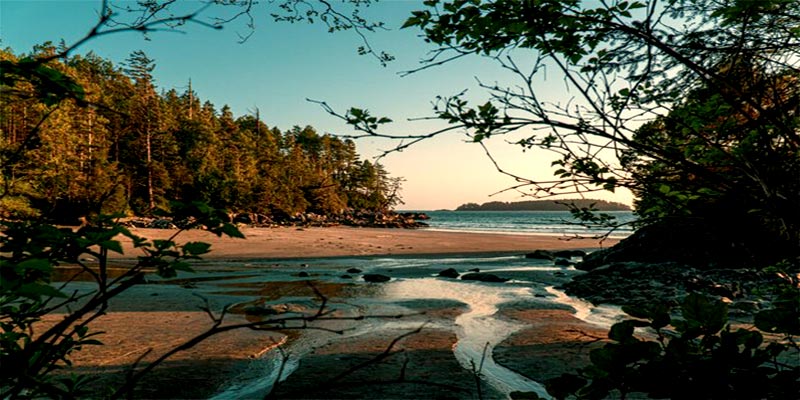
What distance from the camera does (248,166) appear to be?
162 feet

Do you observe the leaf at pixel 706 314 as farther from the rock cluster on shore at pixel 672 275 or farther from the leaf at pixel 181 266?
the rock cluster on shore at pixel 672 275

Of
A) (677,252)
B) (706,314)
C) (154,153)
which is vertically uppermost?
(154,153)

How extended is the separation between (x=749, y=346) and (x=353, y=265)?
1616 centimetres

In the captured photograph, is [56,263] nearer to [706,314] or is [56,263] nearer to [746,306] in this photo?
[706,314]

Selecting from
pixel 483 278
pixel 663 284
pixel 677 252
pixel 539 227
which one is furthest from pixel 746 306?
pixel 539 227

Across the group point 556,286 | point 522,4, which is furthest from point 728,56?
point 556,286

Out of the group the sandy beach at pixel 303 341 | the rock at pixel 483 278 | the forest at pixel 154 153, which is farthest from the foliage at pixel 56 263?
the forest at pixel 154 153

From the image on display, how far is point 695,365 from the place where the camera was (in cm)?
124

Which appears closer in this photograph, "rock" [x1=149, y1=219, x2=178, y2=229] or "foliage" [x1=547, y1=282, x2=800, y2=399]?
"foliage" [x1=547, y1=282, x2=800, y2=399]

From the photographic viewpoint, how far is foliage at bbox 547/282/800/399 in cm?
121

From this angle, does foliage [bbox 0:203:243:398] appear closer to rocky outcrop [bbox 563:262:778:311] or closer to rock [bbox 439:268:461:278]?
rocky outcrop [bbox 563:262:778:311]

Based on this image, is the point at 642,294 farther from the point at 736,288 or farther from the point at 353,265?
the point at 353,265

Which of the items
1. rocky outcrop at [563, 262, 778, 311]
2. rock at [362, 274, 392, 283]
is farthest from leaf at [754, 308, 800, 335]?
rock at [362, 274, 392, 283]

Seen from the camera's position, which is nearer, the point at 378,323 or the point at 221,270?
the point at 378,323
